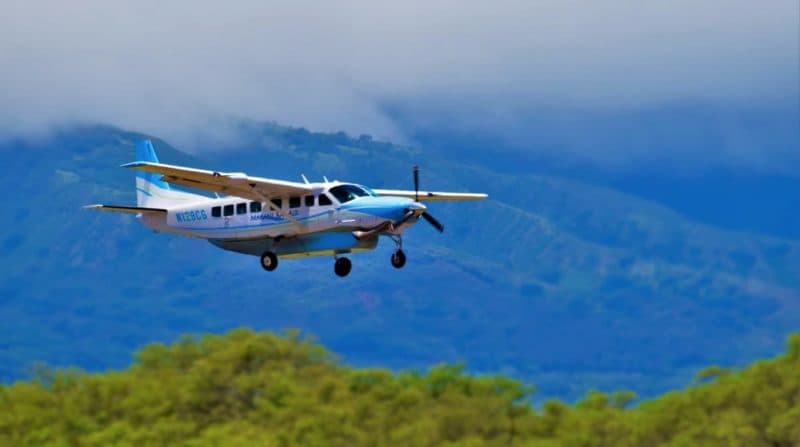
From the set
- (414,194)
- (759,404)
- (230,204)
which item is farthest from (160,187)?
(759,404)

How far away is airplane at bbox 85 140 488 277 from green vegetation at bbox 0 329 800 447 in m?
5.52

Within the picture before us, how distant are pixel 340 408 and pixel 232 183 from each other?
11664 millimetres

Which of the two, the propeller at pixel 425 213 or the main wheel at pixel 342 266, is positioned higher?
the propeller at pixel 425 213

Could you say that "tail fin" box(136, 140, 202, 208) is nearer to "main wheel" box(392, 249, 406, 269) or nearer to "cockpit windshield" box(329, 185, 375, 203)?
"cockpit windshield" box(329, 185, 375, 203)

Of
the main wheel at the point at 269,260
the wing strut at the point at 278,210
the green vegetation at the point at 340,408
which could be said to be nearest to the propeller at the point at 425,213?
the wing strut at the point at 278,210

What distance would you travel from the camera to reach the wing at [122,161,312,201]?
91.6 meters

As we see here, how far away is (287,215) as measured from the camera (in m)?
93.4

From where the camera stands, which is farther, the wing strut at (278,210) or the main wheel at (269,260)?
the main wheel at (269,260)

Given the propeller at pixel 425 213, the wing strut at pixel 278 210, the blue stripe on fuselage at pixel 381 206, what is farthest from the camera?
the wing strut at pixel 278 210

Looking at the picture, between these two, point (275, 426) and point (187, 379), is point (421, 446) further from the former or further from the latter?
point (187, 379)

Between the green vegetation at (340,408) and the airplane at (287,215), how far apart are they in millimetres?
5522

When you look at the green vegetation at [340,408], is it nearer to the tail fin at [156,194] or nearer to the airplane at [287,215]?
the airplane at [287,215]

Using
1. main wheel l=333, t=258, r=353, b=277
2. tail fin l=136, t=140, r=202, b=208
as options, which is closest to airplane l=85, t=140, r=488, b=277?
main wheel l=333, t=258, r=353, b=277

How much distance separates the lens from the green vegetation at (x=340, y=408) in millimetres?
88125
